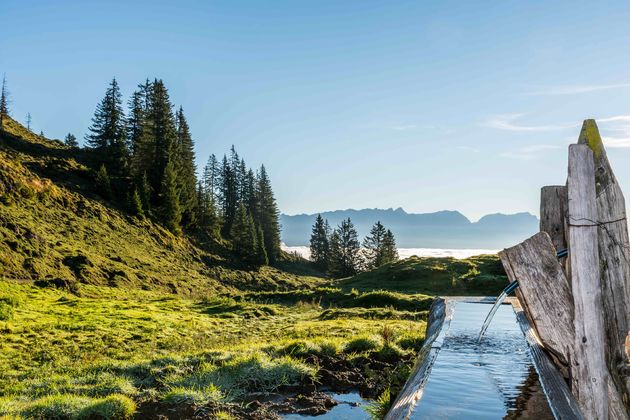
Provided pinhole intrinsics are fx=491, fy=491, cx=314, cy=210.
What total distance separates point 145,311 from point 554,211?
77.5 ft

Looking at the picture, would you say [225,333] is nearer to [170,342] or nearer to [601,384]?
[170,342]

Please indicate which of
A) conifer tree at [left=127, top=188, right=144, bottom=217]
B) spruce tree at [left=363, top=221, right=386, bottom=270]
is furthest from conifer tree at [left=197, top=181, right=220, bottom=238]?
spruce tree at [left=363, top=221, right=386, bottom=270]

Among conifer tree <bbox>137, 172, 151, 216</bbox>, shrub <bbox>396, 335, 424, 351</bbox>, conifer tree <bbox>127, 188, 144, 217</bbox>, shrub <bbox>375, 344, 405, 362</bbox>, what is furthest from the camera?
conifer tree <bbox>137, 172, 151, 216</bbox>

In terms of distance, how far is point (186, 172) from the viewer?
80.8 m

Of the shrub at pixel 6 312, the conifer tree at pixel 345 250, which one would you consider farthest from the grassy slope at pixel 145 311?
the conifer tree at pixel 345 250

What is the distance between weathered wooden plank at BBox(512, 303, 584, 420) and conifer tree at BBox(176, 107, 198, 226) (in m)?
70.5

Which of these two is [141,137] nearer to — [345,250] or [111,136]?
[111,136]

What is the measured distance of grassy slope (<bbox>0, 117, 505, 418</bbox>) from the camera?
850 centimetres

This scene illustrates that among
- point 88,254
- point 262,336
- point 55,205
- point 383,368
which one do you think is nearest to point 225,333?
point 262,336

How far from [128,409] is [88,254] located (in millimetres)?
38434

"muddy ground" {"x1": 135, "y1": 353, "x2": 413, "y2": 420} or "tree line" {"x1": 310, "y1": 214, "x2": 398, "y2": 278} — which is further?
"tree line" {"x1": 310, "y1": 214, "x2": 398, "y2": 278}

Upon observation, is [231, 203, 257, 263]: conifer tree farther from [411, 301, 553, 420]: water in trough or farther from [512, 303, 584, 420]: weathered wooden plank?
[512, 303, 584, 420]: weathered wooden plank

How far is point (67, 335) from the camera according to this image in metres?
17.4

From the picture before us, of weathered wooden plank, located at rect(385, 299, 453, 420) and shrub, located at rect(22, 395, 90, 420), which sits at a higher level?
weathered wooden plank, located at rect(385, 299, 453, 420)
